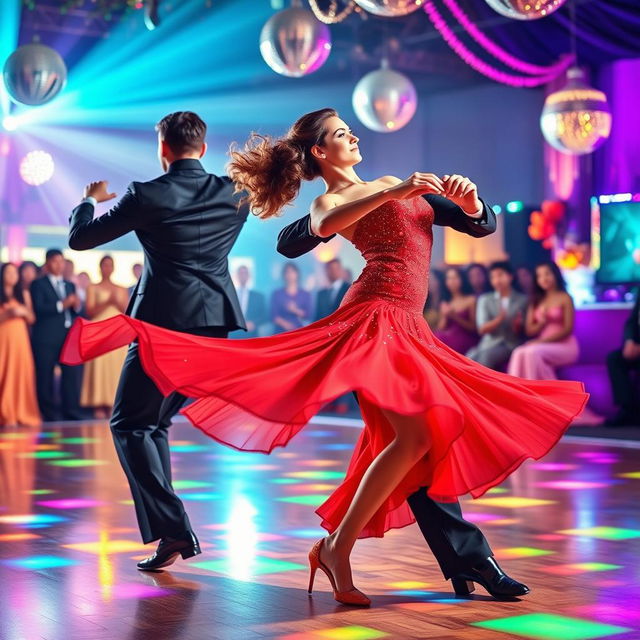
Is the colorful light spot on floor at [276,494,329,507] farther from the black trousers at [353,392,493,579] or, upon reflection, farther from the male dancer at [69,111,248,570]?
the black trousers at [353,392,493,579]

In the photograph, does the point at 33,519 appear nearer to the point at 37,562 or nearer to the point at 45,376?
the point at 37,562

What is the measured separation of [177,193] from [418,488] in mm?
1157

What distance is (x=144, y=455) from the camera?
347cm

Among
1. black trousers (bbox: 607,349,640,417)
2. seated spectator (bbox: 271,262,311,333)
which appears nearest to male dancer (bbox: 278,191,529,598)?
black trousers (bbox: 607,349,640,417)

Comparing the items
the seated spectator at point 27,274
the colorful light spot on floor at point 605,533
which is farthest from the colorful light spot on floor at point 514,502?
the seated spectator at point 27,274

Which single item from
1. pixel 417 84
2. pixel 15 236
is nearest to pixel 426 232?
pixel 15 236

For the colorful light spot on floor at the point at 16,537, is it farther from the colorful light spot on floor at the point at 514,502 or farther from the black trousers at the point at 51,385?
the black trousers at the point at 51,385

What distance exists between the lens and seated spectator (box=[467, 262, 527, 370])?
888 centimetres

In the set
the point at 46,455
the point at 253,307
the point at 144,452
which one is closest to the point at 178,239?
the point at 144,452

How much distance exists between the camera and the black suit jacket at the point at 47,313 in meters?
9.11

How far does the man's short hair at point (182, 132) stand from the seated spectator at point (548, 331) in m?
5.30

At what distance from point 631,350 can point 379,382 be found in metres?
5.89

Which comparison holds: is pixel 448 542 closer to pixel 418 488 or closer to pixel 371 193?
pixel 418 488

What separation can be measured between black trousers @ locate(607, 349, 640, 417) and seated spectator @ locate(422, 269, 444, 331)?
1671mm
